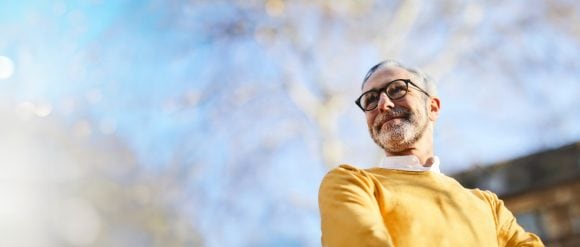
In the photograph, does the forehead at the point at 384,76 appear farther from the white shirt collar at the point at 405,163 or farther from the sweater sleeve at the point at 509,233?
the sweater sleeve at the point at 509,233

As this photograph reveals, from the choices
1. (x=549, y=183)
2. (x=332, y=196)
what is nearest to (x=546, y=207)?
(x=549, y=183)

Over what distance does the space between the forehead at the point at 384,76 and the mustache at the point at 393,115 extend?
0.10 m

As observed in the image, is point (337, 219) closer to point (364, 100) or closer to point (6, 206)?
point (364, 100)

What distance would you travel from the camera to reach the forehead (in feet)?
8.06

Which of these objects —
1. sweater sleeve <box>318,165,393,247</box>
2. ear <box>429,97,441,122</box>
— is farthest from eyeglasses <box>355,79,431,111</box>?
sweater sleeve <box>318,165,393,247</box>

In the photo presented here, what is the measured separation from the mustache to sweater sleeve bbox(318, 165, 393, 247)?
29cm

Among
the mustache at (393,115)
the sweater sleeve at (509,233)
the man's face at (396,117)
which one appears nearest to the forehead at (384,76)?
the man's face at (396,117)

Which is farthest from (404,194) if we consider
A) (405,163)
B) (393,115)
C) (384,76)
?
(384,76)

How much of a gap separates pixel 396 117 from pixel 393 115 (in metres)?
0.01

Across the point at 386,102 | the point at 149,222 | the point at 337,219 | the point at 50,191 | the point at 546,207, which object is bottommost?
the point at 337,219

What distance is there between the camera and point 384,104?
7.88 ft

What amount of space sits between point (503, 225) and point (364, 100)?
0.64 metres

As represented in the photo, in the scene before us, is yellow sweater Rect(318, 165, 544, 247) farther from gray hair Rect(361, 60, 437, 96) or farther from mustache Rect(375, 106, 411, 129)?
gray hair Rect(361, 60, 437, 96)

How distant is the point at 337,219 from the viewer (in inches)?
78.9
